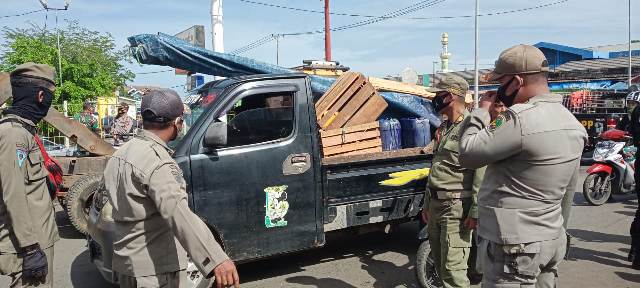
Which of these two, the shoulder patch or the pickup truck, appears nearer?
the shoulder patch

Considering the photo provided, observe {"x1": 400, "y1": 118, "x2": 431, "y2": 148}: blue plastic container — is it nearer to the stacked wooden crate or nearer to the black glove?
the stacked wooden crate

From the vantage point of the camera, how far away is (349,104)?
17.5ft

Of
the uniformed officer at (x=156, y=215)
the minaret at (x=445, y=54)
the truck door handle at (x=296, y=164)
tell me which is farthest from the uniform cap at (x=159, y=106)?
the minaret at (x=445, y=54)

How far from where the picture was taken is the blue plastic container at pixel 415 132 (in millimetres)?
5582

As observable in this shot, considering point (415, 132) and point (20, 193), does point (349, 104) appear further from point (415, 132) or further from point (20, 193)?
point (20, 193)

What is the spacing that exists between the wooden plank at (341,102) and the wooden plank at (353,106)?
37 millimetres

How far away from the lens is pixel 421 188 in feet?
17.7

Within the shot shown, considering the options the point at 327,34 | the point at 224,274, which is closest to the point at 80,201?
the point at 224,274

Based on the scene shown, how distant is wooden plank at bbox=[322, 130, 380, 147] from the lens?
5.07 meters

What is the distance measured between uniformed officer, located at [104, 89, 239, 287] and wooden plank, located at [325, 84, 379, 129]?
291cm

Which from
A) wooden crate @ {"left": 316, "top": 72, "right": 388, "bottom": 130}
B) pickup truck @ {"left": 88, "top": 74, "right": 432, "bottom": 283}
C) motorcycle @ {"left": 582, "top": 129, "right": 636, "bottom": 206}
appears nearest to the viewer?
pickup truck @ {"left": 88, "top": 74, "right": 432, "bottom": 283}

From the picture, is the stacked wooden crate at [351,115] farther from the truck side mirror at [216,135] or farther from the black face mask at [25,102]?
the black face mask at [25,102]

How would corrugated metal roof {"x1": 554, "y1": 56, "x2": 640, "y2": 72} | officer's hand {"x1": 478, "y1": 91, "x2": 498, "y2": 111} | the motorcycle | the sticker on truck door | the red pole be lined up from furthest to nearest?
corrugated metal roof {"x1": 554, "y1": 56, "x2": 640, "y2": 72} < the red pole < the motorcycle < the sticker on truck door < officer's hand {"x1": 478, "y1": 91, "x2": 498, "y2": 111}

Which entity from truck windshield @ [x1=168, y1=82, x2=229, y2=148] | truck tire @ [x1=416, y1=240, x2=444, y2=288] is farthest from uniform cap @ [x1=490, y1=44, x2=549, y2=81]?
truck windshield @ [x1=168, y1=82, x2=229, y2=148]
